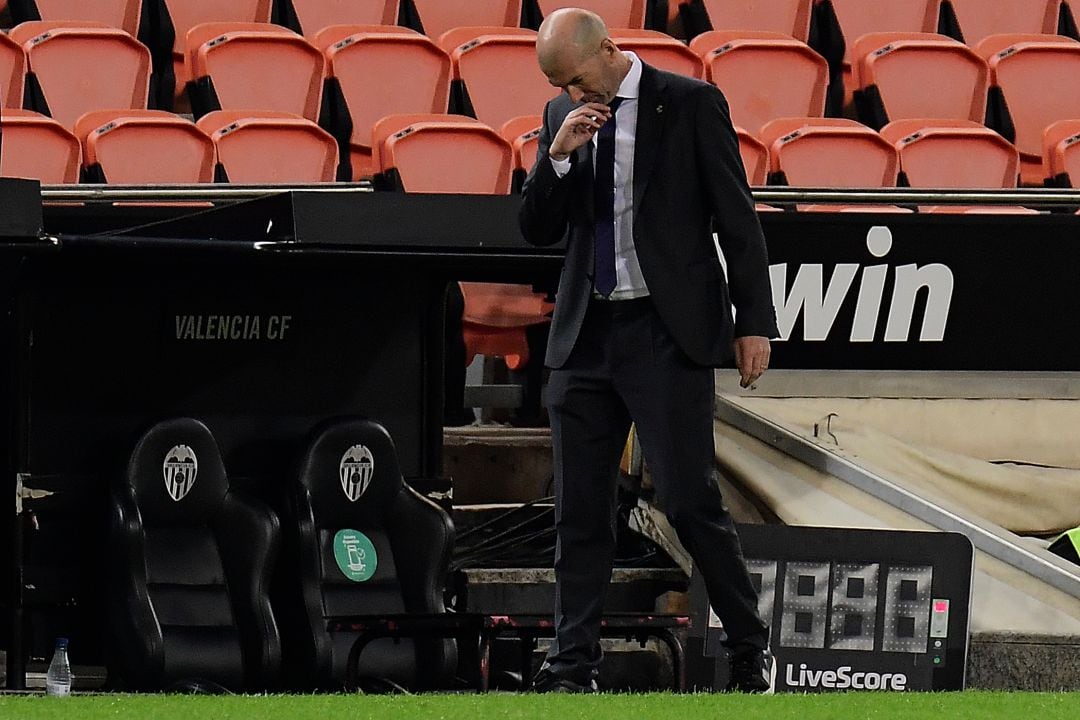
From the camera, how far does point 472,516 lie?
543 cm

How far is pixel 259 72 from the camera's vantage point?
6.77m

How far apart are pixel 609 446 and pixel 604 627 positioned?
2.50 feet

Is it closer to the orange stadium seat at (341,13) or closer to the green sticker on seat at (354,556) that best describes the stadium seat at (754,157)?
the orange stadium seat at (341,13)

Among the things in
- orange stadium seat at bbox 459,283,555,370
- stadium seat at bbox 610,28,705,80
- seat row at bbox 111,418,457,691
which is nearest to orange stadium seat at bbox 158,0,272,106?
stadium seat at bbox 610,28,705,80

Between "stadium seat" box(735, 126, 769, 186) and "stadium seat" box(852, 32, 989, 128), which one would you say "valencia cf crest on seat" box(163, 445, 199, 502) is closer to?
"stadium seat" box(735, 126, 769, 186)

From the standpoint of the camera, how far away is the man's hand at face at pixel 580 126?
3178mm

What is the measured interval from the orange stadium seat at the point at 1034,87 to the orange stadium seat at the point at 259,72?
9.22 ft

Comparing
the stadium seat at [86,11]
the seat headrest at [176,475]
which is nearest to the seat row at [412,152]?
the stadium seat at [86,11]

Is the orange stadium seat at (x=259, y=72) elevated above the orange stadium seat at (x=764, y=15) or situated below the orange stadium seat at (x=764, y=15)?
below

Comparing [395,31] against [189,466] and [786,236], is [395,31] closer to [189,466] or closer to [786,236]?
[786,236]

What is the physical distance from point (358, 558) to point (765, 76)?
330cm

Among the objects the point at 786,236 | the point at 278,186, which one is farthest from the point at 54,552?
the point at 786,236

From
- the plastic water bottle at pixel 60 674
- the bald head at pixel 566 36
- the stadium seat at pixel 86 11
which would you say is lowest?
the plastic water bottle at pixel 60 674

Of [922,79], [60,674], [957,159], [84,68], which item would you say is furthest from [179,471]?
[922,79]
